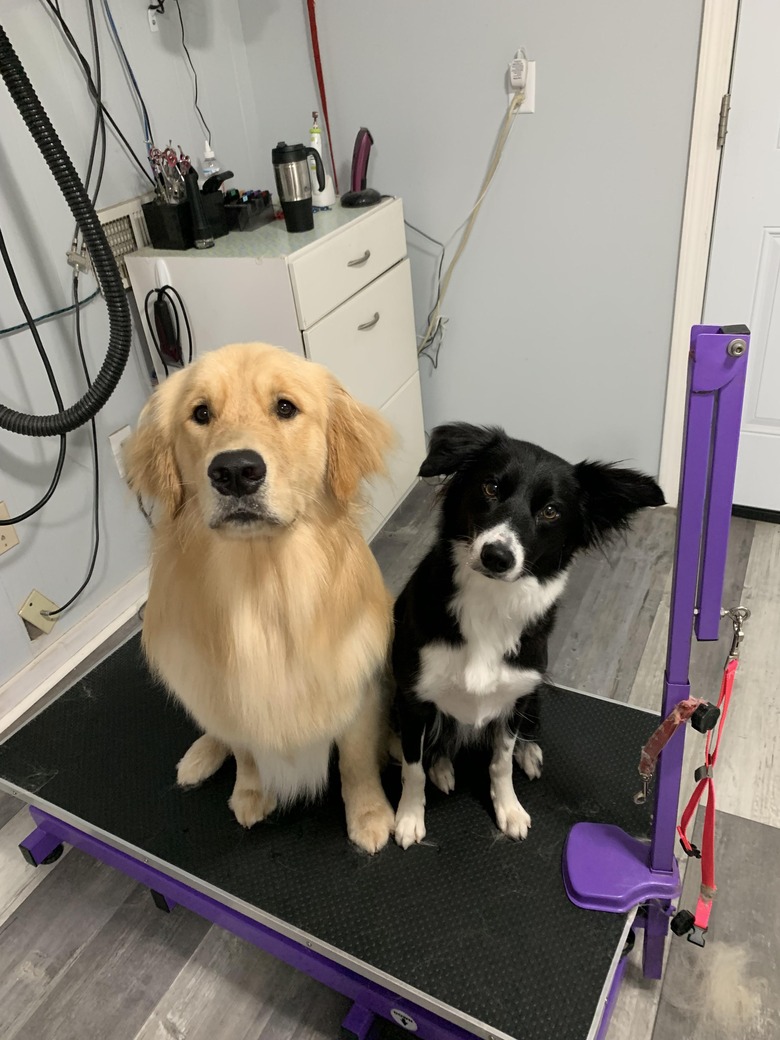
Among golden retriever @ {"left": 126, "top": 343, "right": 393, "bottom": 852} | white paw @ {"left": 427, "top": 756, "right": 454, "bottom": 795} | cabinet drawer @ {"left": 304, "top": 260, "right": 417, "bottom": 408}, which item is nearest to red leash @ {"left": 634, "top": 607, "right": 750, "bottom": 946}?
white paw @ {"left": 427, "top": 756, "right": 454, "bottom": 795}

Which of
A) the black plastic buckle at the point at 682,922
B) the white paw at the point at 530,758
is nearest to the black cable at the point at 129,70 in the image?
the white paw at the point at 530,758

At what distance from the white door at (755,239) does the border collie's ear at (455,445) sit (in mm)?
1412

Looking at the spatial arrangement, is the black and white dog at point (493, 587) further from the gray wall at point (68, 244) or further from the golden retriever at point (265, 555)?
the gray wall at point (68, 244)

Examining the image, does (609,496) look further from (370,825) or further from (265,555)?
(370,825)

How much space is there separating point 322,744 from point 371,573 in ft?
1.04

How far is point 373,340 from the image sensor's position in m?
2.33

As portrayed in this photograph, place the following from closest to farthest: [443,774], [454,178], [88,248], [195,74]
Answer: [443,774] < [88,248] < [195,74] < [454,178]

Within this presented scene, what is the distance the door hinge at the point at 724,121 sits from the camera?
1.96 meters

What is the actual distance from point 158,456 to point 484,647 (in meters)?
0.61

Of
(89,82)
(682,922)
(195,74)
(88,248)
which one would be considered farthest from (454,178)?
(682,922)

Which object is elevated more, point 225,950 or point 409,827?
point 409,827

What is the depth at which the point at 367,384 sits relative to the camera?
233 centimetres

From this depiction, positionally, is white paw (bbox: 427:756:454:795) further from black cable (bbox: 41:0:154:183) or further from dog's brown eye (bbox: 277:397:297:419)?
black cable (bbox: 41:0:154:183)

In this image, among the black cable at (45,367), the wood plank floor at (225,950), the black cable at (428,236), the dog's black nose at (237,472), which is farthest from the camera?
the black cable at (428,236)
